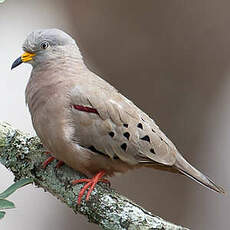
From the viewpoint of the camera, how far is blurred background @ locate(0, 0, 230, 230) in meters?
4.41

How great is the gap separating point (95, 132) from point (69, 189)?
299 millimetres

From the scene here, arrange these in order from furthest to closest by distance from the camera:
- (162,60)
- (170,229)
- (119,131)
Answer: (162,60)
(119,131)
(170,229)

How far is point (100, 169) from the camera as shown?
A: 321 centimetres

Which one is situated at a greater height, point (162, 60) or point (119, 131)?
point (162, 60)

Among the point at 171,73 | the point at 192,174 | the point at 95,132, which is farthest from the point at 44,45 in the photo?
the point at 171,73

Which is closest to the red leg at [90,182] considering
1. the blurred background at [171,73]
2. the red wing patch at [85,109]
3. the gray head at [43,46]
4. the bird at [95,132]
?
the bird at [95,132]

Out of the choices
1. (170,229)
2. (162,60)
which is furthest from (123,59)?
(170,229)

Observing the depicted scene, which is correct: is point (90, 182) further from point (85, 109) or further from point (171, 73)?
point (171, 73)

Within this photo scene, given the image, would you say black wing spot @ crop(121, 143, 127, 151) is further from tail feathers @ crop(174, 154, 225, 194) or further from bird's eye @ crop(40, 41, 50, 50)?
bird's eye @ crop(40, 41, 50, 50)

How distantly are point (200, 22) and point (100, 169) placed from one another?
172 centimetres

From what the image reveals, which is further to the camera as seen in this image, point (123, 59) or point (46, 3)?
point (46, 3)

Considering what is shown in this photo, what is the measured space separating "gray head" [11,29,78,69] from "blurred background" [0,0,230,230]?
3.34ft

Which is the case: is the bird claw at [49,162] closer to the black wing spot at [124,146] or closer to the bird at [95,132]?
the bird at [95,132]

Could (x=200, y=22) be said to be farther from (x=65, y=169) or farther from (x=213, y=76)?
(x=65, y=169)
